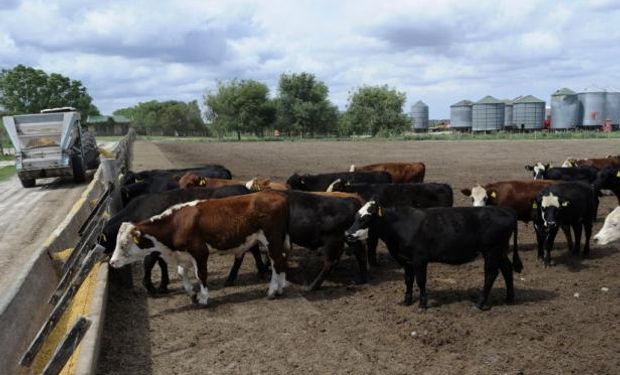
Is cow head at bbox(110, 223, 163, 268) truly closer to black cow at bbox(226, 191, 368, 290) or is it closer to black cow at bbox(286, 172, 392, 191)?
black cow at bbox(226, 191, 368, 290)

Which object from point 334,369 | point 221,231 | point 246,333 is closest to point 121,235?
point 221,231

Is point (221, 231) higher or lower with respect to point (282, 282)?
higher

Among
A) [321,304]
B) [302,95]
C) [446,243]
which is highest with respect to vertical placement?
[302,95]

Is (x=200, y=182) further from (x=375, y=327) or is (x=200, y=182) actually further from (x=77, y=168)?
(x=77, y=168)

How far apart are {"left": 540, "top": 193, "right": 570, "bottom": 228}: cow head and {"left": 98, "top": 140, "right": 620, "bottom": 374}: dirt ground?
0.74m

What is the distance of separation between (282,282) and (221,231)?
1.09m

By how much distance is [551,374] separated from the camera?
488 cm

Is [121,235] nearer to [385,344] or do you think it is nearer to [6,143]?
[385,344]

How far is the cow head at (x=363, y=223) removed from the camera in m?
6.98

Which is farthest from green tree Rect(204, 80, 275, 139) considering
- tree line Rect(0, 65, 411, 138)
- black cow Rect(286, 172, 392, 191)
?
black cow Rect(286, 172, 392, 191)

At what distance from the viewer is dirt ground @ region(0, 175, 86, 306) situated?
8.89 m

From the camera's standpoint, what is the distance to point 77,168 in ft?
63.3

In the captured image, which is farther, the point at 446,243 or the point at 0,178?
the point at 0,178

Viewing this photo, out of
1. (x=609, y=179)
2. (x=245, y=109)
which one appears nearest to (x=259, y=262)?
(x=609, y=179)
